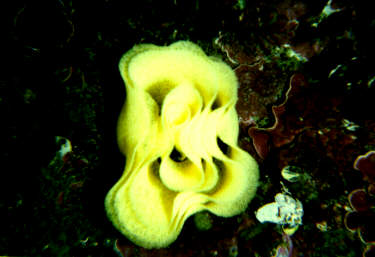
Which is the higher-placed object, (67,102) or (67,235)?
(67,102)

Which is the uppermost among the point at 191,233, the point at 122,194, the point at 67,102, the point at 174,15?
the point at 174,15

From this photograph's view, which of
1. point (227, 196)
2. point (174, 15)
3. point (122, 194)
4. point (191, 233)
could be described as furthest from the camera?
point (174, 15)

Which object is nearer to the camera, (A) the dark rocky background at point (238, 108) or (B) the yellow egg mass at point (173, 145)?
(B) the yellow egg mass at point (173, 145)

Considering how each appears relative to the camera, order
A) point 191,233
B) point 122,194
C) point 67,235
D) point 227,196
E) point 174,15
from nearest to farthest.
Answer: point 122,194 → point 227,196 → point 67,235 → point 191,233 → point 174,15

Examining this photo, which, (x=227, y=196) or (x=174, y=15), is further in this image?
(x=174, y=15)

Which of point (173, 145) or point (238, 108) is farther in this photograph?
point (238, 108)

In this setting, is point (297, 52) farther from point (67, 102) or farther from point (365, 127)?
point (67, 102)

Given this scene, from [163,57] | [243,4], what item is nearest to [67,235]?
[163,57]

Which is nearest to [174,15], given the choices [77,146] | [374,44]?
[77,146]

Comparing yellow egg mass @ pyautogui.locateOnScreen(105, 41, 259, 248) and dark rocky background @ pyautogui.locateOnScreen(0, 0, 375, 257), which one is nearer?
yellow egg mass @ pyautogui.locateOnScreen(105, 41, 259, 248)
